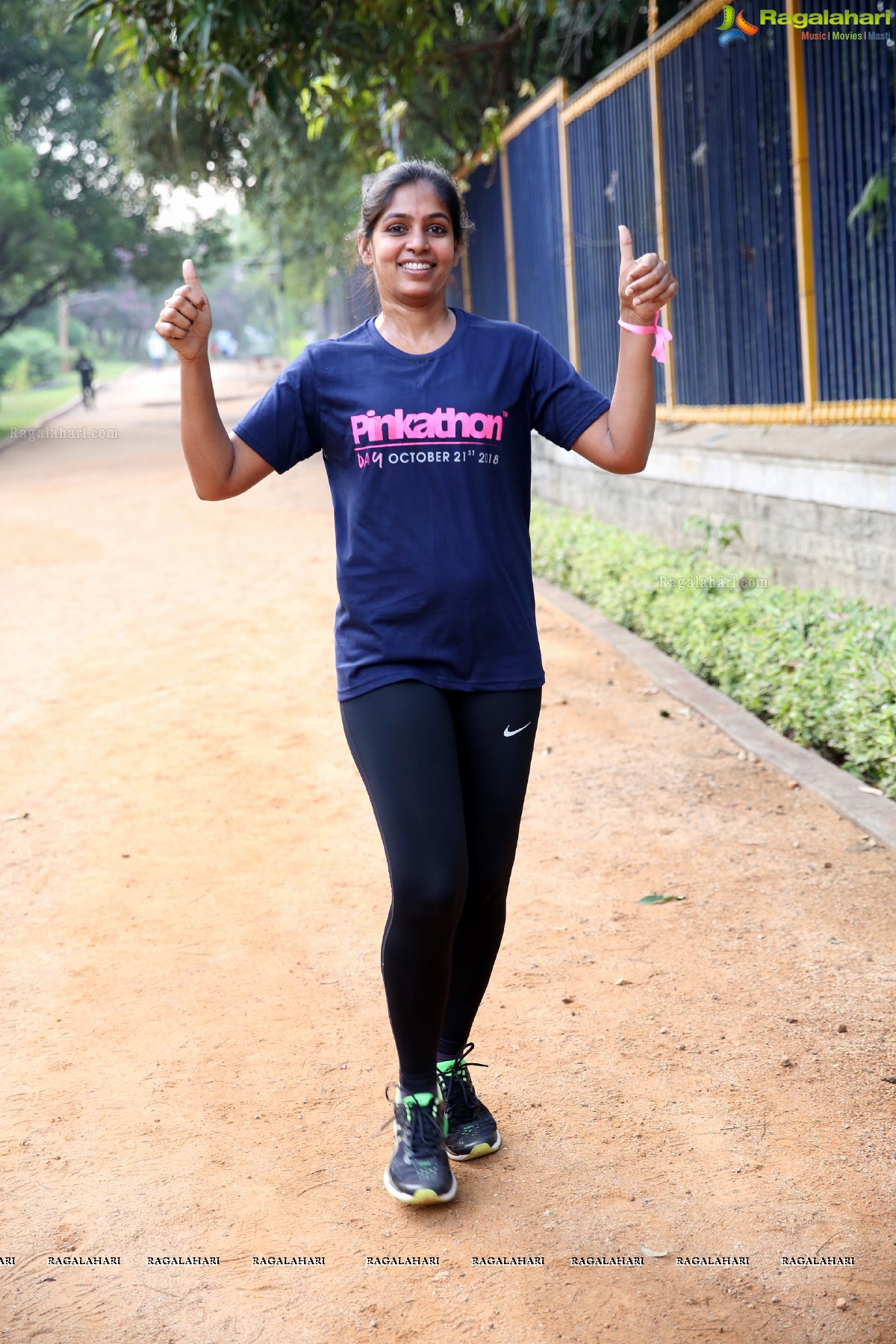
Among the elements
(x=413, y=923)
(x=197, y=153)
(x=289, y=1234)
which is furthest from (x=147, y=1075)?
(x=197, y=153)

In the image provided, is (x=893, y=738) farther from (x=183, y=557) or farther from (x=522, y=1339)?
(x=183, y=557)

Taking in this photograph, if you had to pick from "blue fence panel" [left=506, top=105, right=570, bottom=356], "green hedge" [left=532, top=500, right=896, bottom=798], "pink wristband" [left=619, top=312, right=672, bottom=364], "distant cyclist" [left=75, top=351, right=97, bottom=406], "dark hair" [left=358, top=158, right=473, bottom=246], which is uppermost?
"distant cyclist" [left=75, top=351, right=97, bottom=406]

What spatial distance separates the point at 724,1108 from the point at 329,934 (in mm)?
1473

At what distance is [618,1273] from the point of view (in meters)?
2.39

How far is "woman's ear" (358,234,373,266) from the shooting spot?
273cm

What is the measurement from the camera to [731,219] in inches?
305

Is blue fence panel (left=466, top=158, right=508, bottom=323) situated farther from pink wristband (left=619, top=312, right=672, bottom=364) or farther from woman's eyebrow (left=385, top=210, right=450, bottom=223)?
pink wristband (left=619, top=312, right=672, bottom=364)

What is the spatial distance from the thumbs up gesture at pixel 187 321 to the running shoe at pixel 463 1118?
60.7 inches

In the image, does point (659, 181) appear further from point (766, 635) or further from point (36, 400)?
point (36, 400)

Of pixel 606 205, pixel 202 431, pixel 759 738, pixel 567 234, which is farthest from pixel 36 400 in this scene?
pixel 202 431

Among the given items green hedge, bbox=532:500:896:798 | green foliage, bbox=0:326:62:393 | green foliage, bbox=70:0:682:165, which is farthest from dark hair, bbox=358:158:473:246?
green foliage, bbox=0:326:62:393

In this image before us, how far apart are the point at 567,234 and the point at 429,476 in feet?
29.7

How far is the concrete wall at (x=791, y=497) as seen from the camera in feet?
19.8

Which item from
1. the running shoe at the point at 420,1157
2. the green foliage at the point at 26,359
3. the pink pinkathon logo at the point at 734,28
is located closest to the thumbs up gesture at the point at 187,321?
the running shoe at the point at 420,1157
